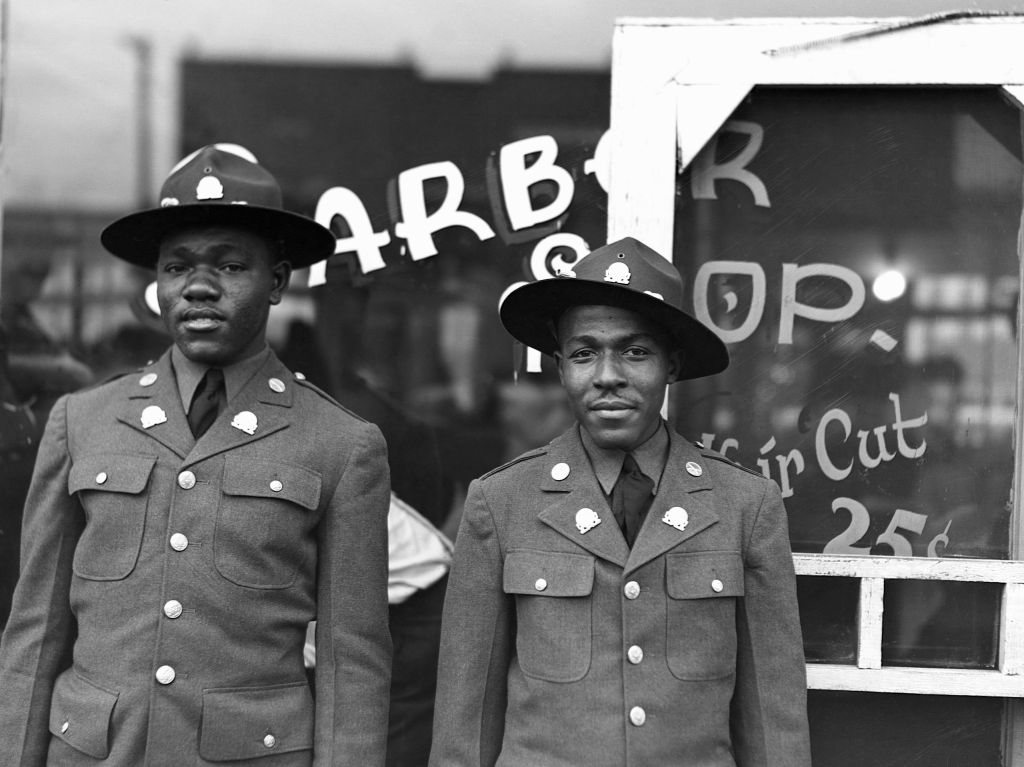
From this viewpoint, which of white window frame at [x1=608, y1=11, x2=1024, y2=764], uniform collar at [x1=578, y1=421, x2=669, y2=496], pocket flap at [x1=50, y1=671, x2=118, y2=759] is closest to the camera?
pocket flap at [x1=50, y1=671, x2=118, y2=759]

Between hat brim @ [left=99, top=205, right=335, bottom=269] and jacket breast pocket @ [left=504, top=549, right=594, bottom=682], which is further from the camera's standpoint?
hat brim @ [left=99, top=205, right=335, bottom=269]

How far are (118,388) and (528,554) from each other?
3.41 feet

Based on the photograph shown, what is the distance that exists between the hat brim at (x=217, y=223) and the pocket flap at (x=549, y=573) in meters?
0.90

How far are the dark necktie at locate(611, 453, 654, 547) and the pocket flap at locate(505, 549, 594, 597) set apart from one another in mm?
130

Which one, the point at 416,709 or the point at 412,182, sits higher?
the point at 412,182

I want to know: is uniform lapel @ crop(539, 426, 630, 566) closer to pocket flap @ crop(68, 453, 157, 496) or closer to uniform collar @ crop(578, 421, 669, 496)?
uniform collar @ crop(578, 421, 669, 496)

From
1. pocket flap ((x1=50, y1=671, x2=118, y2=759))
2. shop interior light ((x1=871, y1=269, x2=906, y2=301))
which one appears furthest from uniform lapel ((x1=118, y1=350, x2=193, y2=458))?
shop interior light ((x1=871, y1=269, x2=906, y2=301))

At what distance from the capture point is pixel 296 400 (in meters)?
2.62

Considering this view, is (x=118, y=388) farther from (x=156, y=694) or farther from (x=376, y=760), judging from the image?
(x=376, y=760)

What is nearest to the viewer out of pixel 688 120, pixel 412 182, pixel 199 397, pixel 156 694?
pixel 156 694

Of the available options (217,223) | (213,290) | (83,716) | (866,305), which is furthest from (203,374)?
(866,305)

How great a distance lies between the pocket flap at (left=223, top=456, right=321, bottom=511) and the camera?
2445 mm

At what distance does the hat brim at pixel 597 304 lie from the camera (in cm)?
244

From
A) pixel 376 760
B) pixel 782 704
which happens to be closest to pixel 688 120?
pixel 782 704
